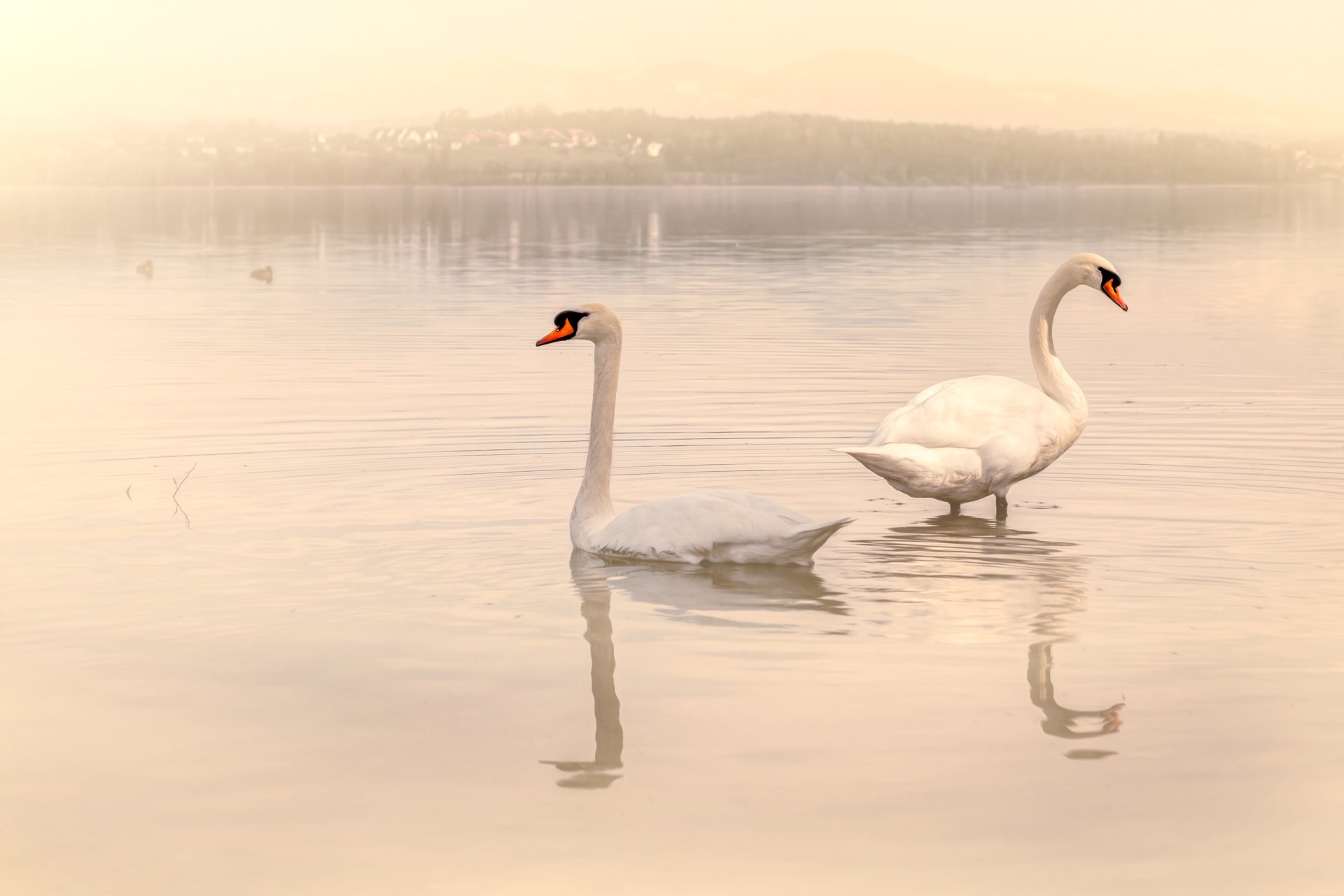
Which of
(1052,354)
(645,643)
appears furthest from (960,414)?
(645,643)

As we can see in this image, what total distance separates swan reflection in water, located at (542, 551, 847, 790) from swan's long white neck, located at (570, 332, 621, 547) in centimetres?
23

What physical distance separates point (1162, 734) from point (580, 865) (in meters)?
2.57

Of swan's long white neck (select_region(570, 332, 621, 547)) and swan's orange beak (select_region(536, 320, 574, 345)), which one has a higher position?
swan's orange beak (select_region(536, 320, 574, 345))

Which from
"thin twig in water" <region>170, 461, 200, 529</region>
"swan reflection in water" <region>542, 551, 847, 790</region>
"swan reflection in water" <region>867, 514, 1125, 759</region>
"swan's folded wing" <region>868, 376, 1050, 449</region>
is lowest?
"swan reflection in water" <region>542, 551, 847, 790</region>

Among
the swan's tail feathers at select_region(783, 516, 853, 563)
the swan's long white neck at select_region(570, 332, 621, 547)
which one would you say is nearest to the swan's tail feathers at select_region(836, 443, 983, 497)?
the swan's tail feathers at select_region(783, 516, 853, 563)

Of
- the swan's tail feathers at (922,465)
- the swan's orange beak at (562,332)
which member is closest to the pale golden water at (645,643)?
the swan's tail feathers at (922,465)

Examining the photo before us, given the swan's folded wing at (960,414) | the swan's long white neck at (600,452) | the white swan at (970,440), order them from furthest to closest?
the swan's folded wing at (960,414)
the white swan at (970,440)
the swan's long white neck at (600,452)

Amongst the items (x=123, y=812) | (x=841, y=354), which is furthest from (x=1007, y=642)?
(x=841, y=354)

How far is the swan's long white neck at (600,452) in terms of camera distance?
403 inches

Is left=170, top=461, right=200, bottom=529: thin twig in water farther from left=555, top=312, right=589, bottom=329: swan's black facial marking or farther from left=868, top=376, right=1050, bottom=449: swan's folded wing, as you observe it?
left=868, top=376, right=1050, bottom=449: swan's folded wing

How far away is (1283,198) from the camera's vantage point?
465 feet

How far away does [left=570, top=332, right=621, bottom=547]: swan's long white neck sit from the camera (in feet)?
33.6

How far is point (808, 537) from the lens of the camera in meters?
9.32

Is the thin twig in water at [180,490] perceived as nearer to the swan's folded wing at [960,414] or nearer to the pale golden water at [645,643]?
the pale golden water at [645,643]
